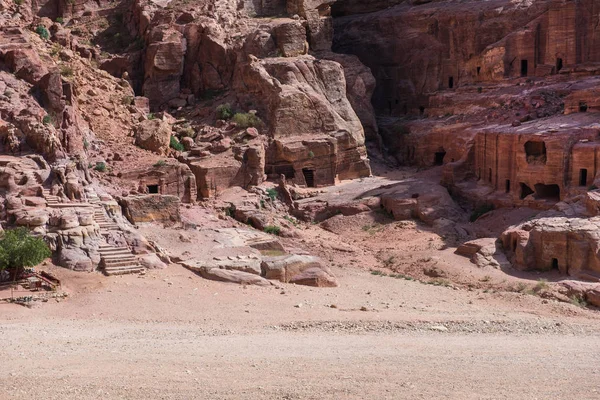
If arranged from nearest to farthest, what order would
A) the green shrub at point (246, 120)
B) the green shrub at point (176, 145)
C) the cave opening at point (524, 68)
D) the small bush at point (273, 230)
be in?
the small bush at point (273, 230) < the green shrub at point (176, 145) < the green shrub at point (246, 120) < the cave opening at point (524, 68)

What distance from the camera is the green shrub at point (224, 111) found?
38469mm

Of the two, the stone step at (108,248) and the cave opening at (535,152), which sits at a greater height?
the cave opening at (535,152)

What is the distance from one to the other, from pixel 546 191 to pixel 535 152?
1.91 metres

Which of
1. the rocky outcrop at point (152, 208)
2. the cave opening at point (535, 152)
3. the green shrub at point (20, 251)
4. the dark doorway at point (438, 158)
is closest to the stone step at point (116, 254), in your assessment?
the green shrub at point (20, 251)

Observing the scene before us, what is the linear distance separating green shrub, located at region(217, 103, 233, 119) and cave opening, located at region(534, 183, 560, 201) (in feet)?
50.2

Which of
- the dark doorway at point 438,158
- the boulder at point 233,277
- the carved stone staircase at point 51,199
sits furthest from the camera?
the dark doorway at point 438,158

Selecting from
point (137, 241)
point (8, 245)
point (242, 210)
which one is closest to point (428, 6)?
point (242, 210)

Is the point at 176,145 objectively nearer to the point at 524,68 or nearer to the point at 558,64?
the point at 524,68

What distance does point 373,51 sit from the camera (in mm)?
49719

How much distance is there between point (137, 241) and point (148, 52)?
19.4 m

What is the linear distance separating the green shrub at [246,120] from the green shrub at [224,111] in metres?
0.63

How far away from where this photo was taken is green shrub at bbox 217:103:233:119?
38469 millimetres

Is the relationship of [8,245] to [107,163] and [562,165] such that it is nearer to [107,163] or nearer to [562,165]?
[107,163]

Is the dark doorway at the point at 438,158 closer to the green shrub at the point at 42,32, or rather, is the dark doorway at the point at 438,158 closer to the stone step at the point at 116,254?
the green shrub at the point at 42,32
